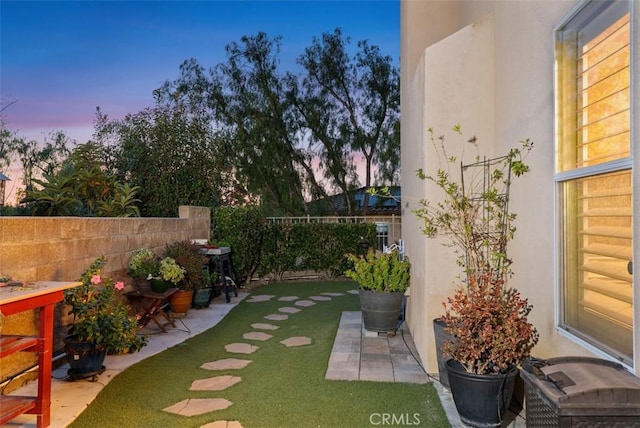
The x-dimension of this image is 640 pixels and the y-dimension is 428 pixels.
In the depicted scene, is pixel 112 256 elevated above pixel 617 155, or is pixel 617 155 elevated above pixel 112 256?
pixel 617 155

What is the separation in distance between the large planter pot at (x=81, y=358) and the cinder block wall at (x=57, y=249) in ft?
1.15

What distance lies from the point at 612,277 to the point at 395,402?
1.82m

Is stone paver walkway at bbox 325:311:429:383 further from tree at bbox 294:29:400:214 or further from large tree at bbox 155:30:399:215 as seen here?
tree at bbox 294:29:400:214

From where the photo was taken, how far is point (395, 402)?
3.35m

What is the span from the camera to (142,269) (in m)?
5.71

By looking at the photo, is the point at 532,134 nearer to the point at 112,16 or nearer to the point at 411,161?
the point at 411,161

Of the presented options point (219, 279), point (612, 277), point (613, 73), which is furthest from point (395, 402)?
point (219, 279)

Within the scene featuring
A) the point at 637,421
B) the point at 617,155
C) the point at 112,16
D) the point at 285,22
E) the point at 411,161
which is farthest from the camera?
the point at 285,22

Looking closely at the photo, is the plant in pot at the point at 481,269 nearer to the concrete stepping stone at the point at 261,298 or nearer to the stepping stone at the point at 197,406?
the stepping stone at the point at 197,406

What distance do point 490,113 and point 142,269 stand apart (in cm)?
465

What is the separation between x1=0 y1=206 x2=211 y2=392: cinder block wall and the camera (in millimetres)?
3514

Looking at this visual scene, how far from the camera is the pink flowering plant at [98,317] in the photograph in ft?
12.1

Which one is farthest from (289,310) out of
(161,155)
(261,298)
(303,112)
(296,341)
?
(303,112)

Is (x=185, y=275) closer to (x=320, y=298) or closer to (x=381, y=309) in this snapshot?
(x=320, y=298)
